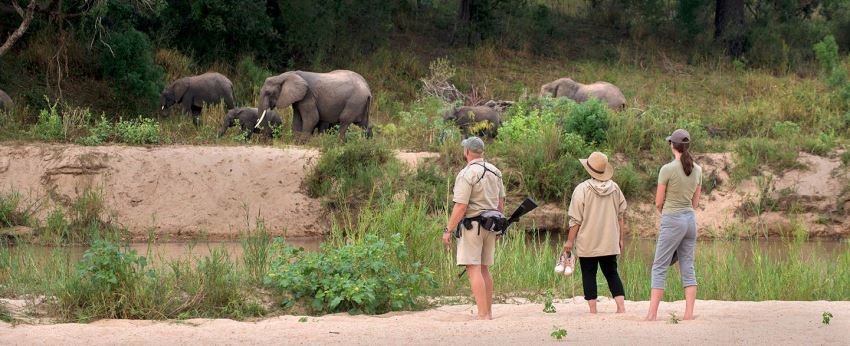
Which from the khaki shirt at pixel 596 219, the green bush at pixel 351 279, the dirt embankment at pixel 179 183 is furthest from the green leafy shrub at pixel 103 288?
the dirt embankment at pixel 179 183

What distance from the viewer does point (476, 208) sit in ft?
34.5

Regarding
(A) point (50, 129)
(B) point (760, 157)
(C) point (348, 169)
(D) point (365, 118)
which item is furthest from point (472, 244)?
(B) point (760, 157)

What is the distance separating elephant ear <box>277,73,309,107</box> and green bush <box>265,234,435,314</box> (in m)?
9.96

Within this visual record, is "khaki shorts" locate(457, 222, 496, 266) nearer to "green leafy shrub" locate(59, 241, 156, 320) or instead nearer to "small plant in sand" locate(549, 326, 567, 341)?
"small plant in sand" locate(549, 326, 567, 341)

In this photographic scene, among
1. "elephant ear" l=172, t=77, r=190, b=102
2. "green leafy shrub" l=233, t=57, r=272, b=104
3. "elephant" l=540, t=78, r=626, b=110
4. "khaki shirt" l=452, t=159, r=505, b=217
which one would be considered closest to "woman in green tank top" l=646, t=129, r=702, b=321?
"khaki shirt" l=452, t=159, r=505, b=217

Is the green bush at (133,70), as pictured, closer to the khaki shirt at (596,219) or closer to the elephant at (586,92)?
the elephant at (586,92)

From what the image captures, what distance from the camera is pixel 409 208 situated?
14.1 m

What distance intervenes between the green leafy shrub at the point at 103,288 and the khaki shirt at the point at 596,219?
3.88 meters

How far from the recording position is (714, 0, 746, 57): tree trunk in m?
33.6

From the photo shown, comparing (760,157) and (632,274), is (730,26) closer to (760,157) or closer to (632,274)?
(760,157)

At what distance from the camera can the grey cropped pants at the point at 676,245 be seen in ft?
34.2

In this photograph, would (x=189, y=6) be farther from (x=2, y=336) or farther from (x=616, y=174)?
(x=2, y=336)

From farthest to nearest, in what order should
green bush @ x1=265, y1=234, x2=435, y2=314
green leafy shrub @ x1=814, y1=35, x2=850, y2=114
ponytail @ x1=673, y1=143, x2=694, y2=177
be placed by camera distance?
green leafy shrub @ x1=814, y1=35, x2=850, y2=114
green bush @ x1=265, y1=234, x2=435, y2=314
ponytail @ x1=673, y1=143, x2=694, y2=177

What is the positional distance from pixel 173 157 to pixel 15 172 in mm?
2541
